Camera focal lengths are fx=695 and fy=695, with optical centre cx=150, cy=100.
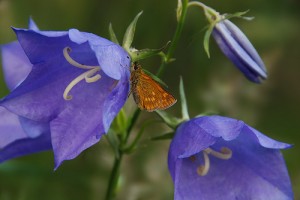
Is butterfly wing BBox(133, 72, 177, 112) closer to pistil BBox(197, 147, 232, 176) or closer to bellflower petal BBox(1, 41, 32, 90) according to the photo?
pistil BBox(197, 147, 232, 176)

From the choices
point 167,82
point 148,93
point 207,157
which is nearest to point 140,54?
point 148,93

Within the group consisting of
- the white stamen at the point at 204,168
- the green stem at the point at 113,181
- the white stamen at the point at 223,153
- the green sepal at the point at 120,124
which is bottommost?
the green stem at the point at 113,181

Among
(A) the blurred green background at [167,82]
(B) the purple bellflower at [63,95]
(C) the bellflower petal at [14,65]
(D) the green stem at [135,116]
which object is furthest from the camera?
(A) the blurred green background at [167,82]

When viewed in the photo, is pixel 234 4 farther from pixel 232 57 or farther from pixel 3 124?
pixel 3 124

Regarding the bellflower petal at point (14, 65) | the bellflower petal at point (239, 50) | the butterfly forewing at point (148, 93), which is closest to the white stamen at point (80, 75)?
the butterfly forewing at point (148, 93)

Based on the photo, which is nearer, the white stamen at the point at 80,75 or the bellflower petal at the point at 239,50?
the white stamen at the point at 80,75

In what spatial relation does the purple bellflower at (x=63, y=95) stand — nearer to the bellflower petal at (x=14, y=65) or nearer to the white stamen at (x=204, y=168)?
the bellflower petal at (x=14, y=65)

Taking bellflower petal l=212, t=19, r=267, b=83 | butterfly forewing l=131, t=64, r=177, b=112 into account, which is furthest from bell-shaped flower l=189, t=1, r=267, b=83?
butterfly forewing l=131, t=64, r=177, b=112

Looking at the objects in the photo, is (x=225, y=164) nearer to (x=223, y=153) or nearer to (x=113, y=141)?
(x=223, y=153)
